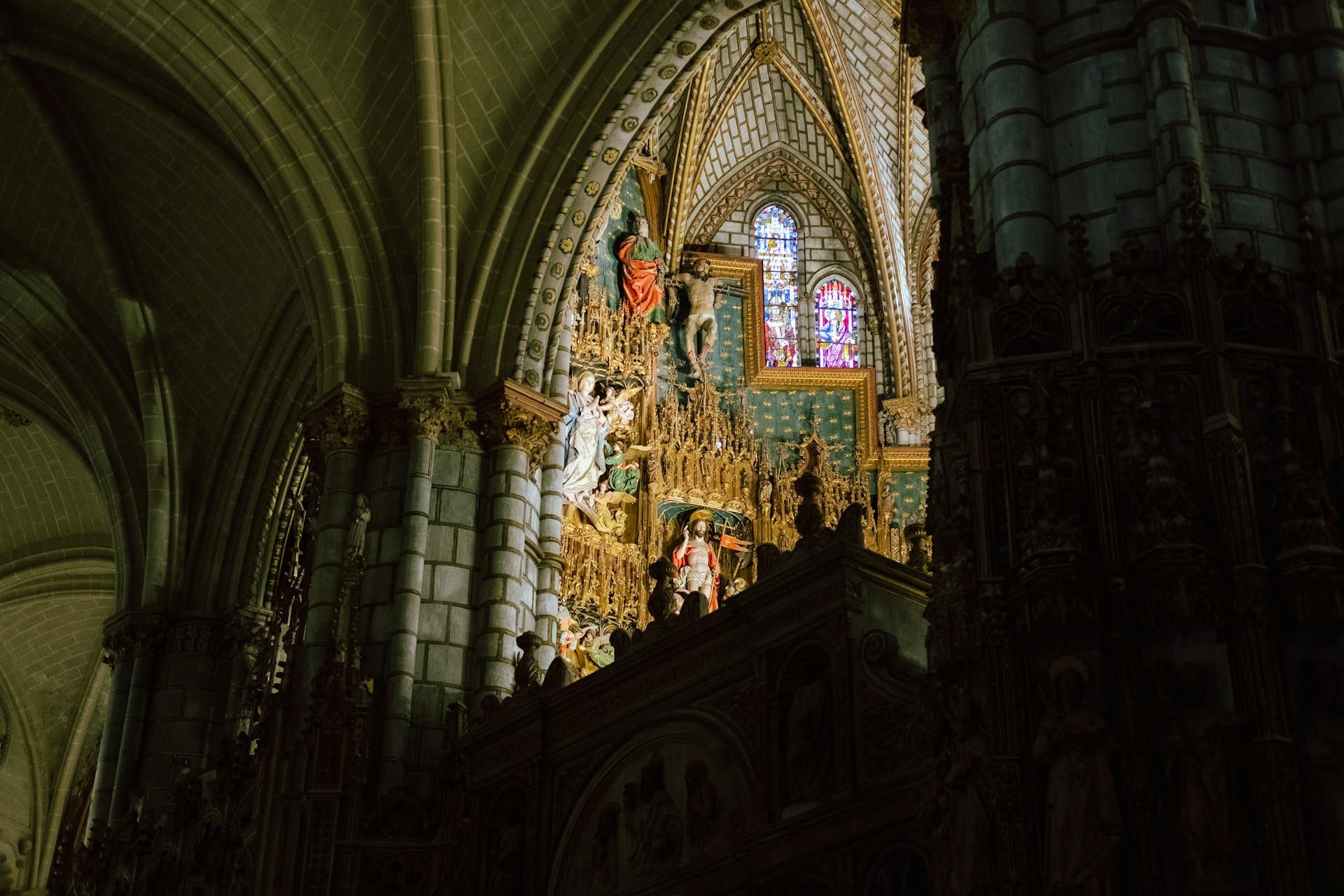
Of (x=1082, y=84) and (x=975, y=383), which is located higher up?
(x=1082, y=84)

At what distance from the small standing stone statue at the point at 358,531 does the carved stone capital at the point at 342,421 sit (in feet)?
2.21

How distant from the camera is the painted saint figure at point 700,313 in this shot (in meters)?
23.2

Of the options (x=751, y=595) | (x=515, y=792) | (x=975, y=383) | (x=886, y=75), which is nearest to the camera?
(x=975, y=383)

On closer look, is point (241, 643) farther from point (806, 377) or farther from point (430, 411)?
point (806, 377)

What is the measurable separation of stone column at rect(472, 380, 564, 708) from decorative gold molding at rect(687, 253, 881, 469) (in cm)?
891

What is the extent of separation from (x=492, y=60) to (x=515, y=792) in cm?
687

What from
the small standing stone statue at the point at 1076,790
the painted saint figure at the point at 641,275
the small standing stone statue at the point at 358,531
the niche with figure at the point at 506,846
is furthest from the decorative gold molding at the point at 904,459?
the small standing stone statue at the point at 1076,790

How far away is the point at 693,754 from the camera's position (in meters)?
10.8

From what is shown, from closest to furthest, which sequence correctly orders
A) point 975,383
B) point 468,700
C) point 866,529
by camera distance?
point 975,383, point 468,700, point 866,529

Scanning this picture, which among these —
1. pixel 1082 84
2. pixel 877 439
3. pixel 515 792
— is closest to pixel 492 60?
pixel 515 792

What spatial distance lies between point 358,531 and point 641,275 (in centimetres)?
939

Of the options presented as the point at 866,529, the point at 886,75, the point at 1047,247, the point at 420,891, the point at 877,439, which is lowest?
the point at 420,891

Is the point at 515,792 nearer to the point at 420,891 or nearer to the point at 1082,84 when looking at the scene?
the point at 420,891

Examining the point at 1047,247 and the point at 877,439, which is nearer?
the point at 1047,247
